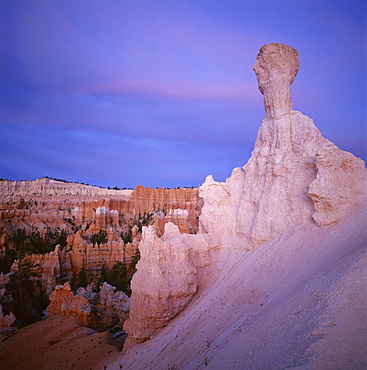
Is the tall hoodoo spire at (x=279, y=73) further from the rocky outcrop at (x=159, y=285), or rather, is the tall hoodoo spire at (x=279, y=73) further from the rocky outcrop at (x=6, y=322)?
the rocky outcrop at (x=6, y=322)

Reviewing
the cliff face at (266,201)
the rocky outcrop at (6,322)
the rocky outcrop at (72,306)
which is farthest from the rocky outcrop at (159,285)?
the rocky outcrop at (6,322)

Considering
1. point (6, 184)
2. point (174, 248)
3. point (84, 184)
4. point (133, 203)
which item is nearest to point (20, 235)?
point (133, 203)

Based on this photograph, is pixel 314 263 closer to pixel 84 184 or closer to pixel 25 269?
pixel 25 269

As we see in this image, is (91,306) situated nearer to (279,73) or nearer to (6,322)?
(6,322)

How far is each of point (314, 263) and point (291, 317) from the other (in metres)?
3.17

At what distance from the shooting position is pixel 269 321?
805 cm

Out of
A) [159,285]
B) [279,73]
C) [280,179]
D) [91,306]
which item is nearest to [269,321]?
[159,285]

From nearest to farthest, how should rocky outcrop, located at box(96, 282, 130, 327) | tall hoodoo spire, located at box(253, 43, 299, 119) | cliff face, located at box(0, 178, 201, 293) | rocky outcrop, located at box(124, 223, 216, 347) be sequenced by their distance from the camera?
rocky outcrop, located at box(124, 223, 216, 347) → tall hoodoo spire, located at box(253, 43, 299, 119) → rocky outcrop, located at box(96, 282, 130, 327) → cliff face, located at box(0, 178, 201, 293)

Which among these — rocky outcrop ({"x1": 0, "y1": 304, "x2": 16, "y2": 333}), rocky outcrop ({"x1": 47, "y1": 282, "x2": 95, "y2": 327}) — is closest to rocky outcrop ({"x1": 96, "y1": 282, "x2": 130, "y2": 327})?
rocky outcrop ({"x1": 47, "y1": 282, "x2": 95, "y2": 327})

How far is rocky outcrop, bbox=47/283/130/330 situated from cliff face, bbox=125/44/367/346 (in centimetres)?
742

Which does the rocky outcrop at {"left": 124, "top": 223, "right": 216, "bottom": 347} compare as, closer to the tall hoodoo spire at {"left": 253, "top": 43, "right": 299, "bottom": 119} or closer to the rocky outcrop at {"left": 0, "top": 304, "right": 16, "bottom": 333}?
the tall hoodoo spire at {"left": 253, "top": 43, "right": 299, "bottom": 119}

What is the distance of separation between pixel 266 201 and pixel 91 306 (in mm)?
15254

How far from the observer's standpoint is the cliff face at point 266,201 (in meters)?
11.4

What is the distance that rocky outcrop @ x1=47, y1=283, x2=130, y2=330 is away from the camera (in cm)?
2086
